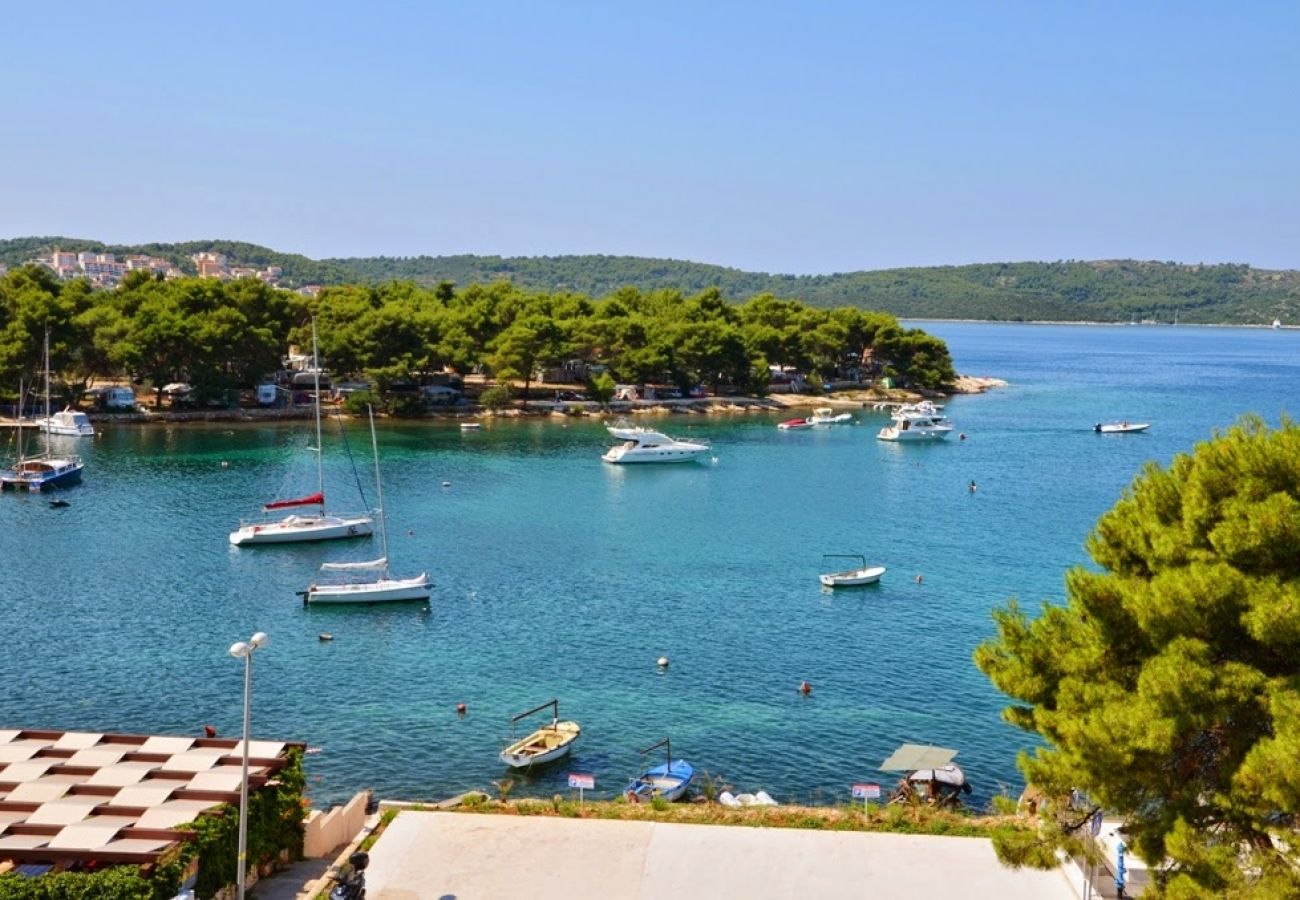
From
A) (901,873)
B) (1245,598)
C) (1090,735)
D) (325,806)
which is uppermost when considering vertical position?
Answer: (1245,598)

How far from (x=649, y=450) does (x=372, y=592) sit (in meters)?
40.1

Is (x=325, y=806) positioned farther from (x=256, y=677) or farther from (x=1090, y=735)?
(x=1090, y=735)

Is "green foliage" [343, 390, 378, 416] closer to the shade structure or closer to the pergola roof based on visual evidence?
the shade structure

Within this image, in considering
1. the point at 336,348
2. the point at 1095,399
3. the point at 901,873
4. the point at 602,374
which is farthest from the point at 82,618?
the point at 1095,399

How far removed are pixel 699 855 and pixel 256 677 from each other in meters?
21.2

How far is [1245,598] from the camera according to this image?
Answer: 15.7 m

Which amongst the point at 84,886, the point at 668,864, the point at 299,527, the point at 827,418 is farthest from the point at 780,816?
the point at 827,418

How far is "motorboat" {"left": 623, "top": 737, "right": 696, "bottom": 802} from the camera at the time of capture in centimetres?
2877

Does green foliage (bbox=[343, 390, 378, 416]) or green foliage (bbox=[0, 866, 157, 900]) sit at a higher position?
green foliage (bbox=[343, 390, 378, 416])

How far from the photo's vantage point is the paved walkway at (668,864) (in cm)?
2034

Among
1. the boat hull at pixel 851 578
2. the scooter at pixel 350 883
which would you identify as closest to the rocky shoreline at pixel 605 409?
the boat hull at pixel 851 578

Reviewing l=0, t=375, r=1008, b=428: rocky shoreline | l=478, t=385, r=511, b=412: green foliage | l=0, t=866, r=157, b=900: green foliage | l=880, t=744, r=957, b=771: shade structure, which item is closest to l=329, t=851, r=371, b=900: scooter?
l=0, t=866, r=157, b=900: green foliage

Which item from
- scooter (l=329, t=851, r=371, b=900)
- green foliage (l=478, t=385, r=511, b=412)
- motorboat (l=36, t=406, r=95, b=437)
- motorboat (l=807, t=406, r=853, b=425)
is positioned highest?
green foliage (l=478, t=385, r=511, b=412)

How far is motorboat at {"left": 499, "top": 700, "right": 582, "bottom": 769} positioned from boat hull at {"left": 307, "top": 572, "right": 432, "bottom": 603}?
15719 millimetres
